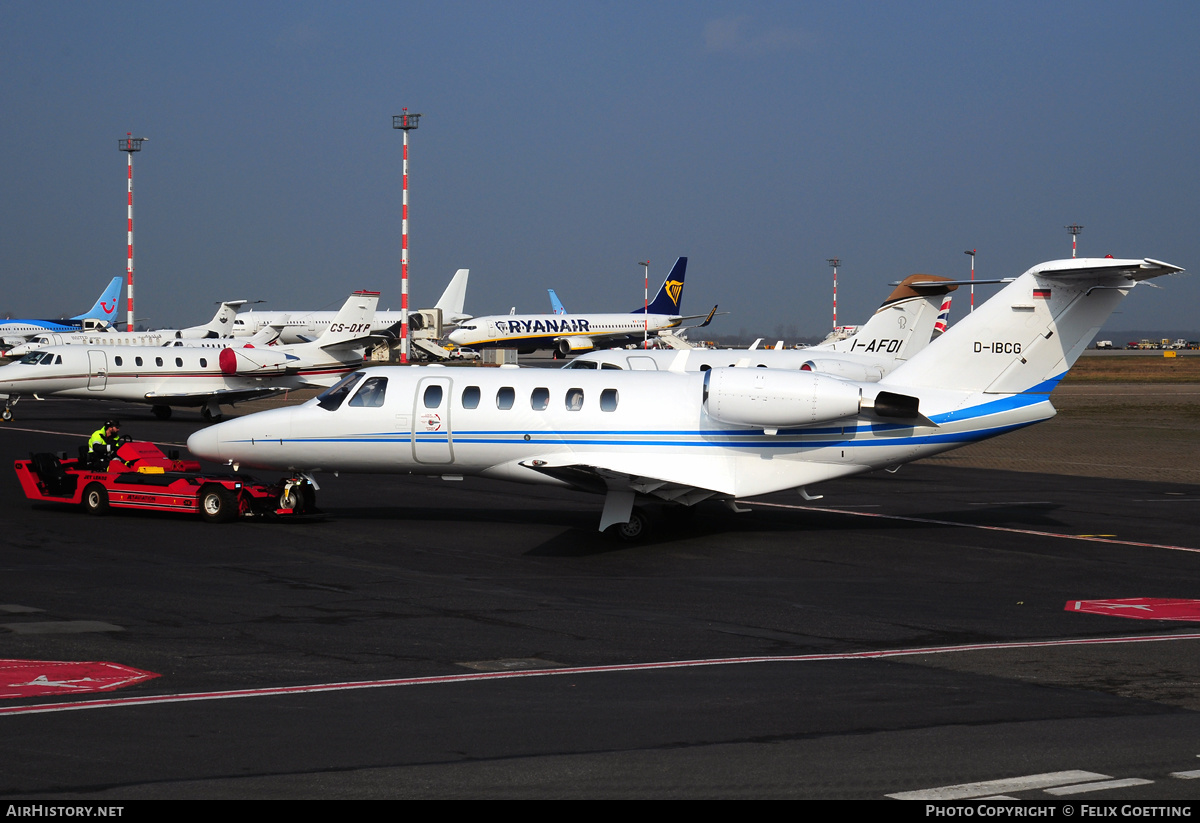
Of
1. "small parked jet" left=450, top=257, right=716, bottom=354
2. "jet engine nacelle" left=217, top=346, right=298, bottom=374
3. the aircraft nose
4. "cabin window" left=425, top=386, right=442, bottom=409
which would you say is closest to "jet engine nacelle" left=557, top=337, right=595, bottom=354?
"small parked jet" left=450, top=257, right=716, bottom=354

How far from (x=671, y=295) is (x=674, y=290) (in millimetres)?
523

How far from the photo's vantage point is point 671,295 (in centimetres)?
10106

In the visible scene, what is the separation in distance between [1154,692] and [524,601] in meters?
6.88

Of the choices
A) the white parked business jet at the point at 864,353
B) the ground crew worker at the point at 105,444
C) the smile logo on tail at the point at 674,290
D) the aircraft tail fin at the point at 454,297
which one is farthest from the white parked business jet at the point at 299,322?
the ground crew worker at the point at 105,444

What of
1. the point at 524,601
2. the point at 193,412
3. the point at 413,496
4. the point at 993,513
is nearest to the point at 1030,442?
the point at 993,513

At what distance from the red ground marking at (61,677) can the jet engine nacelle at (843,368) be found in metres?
22.1

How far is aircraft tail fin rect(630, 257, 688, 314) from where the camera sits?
99.6 m

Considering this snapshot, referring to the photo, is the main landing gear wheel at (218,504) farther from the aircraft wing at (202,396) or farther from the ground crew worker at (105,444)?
the aircraft wing at (202,396)

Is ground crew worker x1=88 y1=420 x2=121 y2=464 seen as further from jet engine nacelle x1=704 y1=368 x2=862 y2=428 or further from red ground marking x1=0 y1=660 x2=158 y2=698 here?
red ground marking x1=0 y1=660 x2=158 y2=698

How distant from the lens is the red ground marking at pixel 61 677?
980cm

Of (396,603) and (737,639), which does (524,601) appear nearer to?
(396,603)

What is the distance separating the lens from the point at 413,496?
25094mm

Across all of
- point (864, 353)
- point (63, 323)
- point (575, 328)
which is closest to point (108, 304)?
point (63, 323)

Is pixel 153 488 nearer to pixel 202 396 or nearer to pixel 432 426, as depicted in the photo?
pixel 432 426
